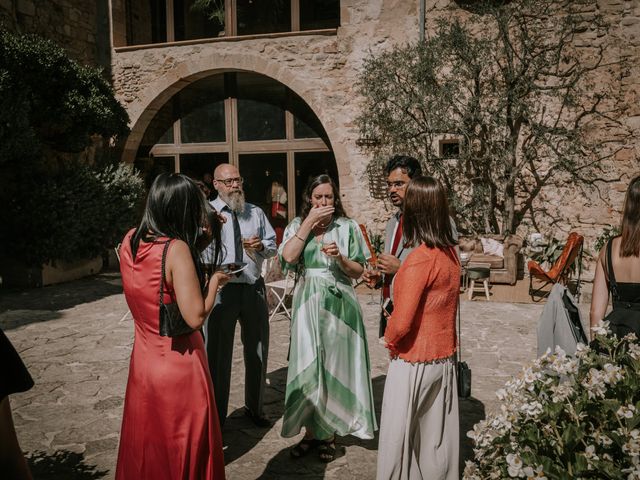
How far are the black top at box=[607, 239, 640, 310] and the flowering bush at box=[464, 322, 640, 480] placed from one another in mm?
1013

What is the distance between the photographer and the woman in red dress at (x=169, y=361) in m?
2.05

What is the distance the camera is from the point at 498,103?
9.64 meters

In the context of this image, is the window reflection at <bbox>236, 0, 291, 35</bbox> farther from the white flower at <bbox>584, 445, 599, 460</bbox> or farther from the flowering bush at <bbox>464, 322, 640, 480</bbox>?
the white flower at <bbox>584, 445, 599, 460</bbox>

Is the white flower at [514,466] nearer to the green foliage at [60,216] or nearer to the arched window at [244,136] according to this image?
the green foliage at [60,216]

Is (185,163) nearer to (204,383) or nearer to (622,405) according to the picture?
(204,383)

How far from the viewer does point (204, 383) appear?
6.97ft

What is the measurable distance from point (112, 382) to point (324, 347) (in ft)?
8.15

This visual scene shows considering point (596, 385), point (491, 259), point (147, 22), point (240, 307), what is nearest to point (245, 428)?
point (240, 307)

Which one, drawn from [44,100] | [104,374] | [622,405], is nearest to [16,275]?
[44,100]

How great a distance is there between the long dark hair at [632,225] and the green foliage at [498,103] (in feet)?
24.1

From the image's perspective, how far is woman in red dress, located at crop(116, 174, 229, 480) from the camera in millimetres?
2047

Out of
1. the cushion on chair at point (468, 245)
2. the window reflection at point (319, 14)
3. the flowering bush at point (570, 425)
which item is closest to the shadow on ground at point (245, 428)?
the flowering bush at point (570, 425)

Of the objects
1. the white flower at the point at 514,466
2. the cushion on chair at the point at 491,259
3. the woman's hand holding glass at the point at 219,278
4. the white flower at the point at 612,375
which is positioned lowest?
the cushion on chair at the point at 491,259

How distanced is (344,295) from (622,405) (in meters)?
1.86
